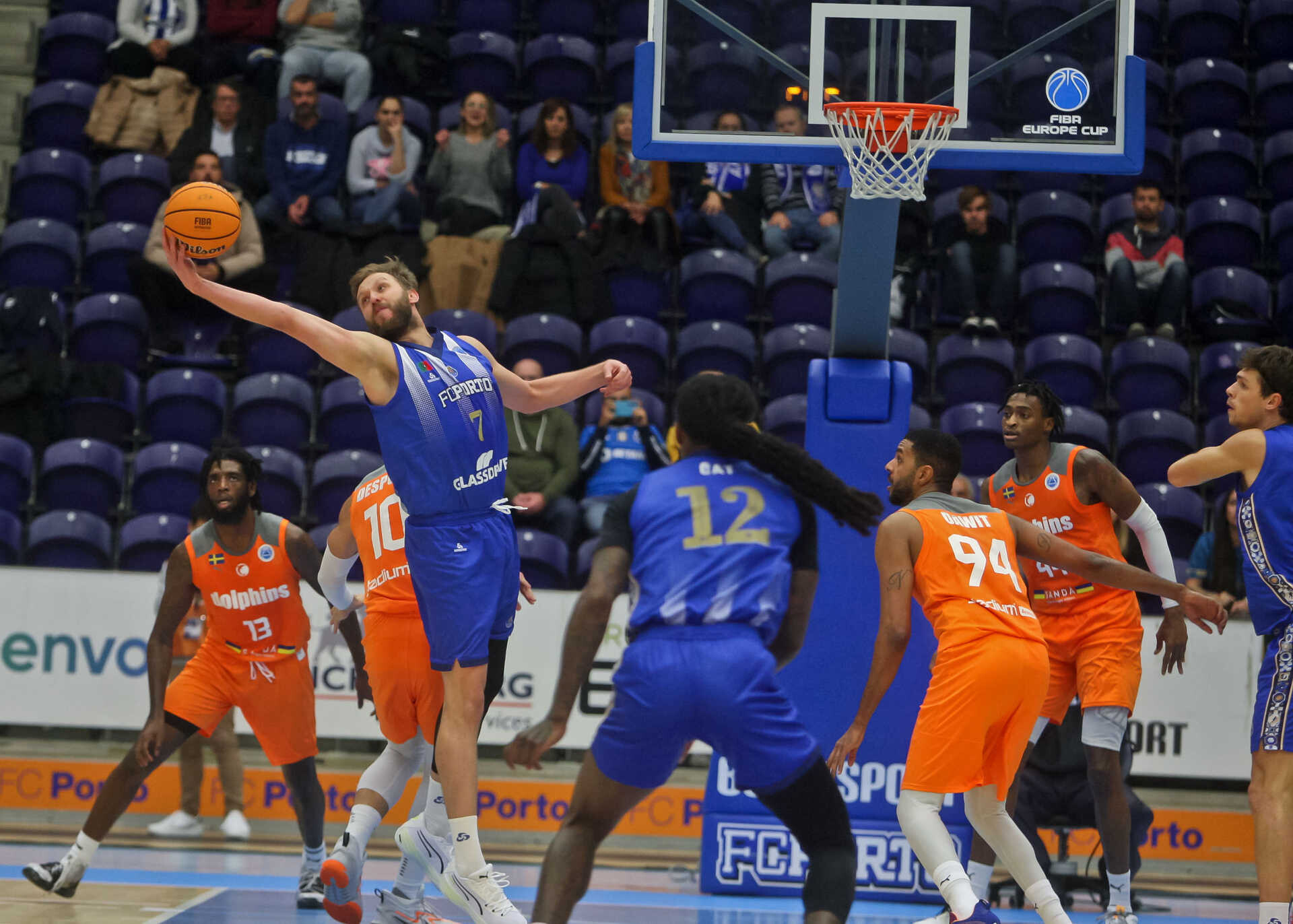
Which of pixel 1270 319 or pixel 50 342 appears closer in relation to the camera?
pixel 50 342

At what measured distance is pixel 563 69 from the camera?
13016 mm

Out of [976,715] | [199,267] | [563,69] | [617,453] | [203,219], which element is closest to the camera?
[976,715]

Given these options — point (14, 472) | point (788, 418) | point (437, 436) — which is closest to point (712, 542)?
point (437, 436)

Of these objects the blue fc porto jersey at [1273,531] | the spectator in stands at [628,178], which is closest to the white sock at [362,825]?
the blue fc porto jersey at [1273,531]

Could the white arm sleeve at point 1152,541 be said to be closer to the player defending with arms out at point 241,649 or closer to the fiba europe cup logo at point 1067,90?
the fiba europe cup logo at point 1067,90

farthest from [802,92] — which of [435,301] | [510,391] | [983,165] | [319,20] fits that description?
[319,20]

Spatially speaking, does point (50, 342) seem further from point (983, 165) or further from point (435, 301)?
point (983, 165)

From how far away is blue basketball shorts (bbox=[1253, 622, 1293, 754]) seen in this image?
531 cm

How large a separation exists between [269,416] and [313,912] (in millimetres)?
4965

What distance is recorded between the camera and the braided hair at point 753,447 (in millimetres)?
4262

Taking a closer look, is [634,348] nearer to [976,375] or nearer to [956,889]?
[976,375]

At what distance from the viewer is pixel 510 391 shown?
19.1 feet

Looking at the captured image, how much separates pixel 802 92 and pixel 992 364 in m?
4.50

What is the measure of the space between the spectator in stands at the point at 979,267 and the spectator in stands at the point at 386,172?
4246 mm
